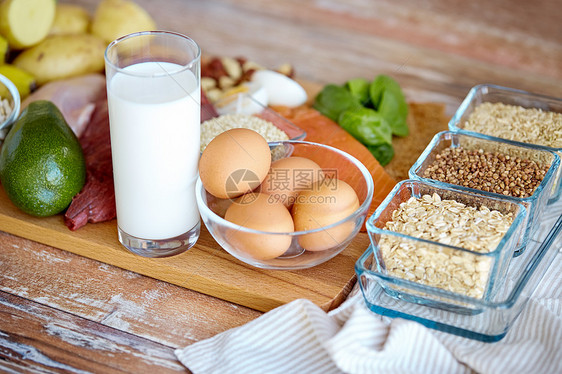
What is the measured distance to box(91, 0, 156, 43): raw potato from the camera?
64.9 inches

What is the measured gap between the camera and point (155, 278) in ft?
3.51

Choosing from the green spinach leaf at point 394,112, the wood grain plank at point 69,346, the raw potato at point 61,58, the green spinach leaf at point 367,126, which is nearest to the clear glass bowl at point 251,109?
the green spinach leaf at point 367,126

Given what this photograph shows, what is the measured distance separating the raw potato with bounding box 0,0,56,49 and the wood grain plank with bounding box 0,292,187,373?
30.5 inches

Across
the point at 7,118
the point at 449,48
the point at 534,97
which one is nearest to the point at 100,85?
the point at 7,118

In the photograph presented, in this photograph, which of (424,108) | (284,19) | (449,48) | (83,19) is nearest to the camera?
(424,108)

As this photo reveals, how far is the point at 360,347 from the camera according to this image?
2.83ft

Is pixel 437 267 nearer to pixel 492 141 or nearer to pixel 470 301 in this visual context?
pixel 470 301

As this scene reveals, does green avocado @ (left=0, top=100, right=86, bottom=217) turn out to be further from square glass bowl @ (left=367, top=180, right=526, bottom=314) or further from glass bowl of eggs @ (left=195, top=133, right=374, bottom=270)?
square glass bowl @ (left=367, top=180, right=526, bottom=314)

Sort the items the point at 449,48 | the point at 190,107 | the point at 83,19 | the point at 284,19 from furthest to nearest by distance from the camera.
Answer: the point at 284,19 → the point at 449,48 → the point at 83,19 → the point at 190,107

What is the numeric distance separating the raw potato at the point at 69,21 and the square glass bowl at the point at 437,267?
1054mm

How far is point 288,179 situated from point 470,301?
32 centimetres

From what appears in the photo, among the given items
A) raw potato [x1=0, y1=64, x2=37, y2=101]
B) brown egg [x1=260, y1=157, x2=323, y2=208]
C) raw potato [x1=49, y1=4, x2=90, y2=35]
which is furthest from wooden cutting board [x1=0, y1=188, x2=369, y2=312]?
raw potato [x1=49, y1=4, x2=90, y2=35]

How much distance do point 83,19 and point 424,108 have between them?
90cm

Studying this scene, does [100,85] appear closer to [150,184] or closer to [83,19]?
[83,19]
